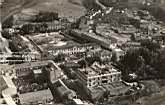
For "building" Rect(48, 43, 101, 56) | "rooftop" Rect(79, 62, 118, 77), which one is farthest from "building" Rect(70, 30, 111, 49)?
"rooftop" Rect(79, 62, 118, 77)

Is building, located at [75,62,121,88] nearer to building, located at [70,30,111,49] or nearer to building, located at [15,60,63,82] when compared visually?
building, located at [15,60,63,82]

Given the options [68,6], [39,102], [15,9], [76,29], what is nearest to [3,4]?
[15,9]

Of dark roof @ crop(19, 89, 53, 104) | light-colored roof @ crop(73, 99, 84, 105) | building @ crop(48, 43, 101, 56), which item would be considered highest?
building @ crop(48, 43, 101, 56)

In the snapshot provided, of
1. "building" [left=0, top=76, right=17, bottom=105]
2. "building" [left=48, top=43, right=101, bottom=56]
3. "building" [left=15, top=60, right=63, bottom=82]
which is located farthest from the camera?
"building" [left=48, top=43, right=101, bottom=56]

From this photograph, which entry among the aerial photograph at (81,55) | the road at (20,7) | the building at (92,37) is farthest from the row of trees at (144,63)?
the road at (20,7)

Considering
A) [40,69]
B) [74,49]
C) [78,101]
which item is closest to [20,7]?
[74,49]

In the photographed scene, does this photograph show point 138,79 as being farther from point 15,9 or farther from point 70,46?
point 15,9

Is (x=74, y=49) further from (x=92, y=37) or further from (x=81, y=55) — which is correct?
(x=92, y=37)
